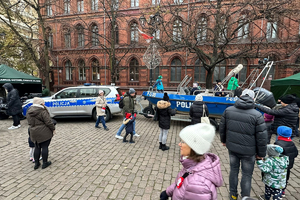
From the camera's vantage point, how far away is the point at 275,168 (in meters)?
2.48

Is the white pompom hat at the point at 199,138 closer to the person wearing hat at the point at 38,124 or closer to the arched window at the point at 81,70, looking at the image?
the person wearing hat at the point at 38,124

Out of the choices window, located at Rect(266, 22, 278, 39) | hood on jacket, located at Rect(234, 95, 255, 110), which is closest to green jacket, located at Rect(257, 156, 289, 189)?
hood on jacket, located at Rect(234, 95, 255, 110)

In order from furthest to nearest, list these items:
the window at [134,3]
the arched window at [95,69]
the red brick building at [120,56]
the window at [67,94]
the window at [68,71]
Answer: the window at [68,71] < the arched window at [95,69] < the window at [134,3] < the red brick building at [120,56] < the window at [67,94]

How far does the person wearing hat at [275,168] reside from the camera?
2473 millimetres

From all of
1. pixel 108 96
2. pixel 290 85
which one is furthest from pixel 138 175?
pixel 290 85

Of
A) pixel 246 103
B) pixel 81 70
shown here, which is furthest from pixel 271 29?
pixel 81 70

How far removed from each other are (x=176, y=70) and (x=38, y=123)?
56.2ft

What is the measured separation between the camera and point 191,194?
1.43m

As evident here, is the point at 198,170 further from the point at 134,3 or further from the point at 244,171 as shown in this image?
the point at 134,3

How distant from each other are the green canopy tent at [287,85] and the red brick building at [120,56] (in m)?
9.35

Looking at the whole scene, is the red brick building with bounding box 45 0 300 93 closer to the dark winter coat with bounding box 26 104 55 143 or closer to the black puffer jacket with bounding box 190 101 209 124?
the black puffer jacket with bounding box 190 101 209 124

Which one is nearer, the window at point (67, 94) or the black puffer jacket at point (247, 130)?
the black puffer jacket at point (247, 130)

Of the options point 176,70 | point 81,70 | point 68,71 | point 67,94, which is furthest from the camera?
point 68,71

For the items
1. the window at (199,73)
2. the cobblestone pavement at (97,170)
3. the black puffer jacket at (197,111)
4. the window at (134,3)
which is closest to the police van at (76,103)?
the cobblestone pavement at (97,170)
